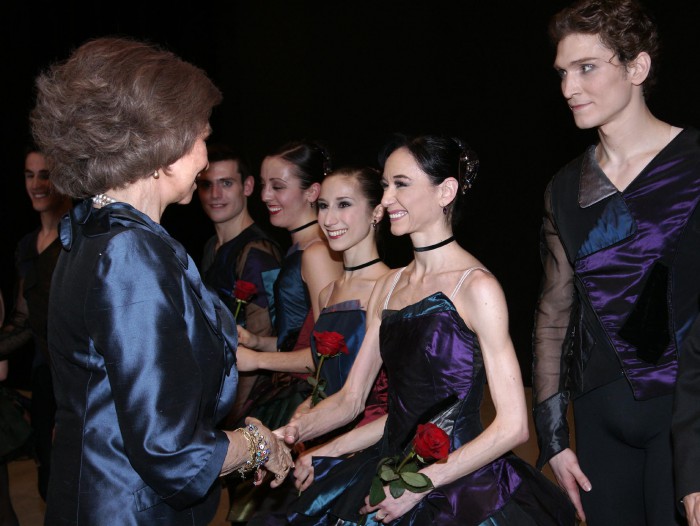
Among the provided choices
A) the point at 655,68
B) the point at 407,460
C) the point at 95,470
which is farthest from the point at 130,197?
the point at 655,68

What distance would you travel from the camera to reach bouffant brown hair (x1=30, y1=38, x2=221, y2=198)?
1859 millimetres

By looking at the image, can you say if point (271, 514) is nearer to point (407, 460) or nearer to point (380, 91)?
point (407, 460)

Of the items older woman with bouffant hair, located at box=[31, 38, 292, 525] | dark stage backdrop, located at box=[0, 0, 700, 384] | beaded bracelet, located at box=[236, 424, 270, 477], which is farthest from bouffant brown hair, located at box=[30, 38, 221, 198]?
dark stage backdrop, located at box=[0, 0, 700, 384]

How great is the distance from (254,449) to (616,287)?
1.03 meters

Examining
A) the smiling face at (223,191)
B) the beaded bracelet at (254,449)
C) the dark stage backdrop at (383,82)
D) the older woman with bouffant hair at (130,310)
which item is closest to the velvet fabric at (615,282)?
the beaded bracelet at (254,449)

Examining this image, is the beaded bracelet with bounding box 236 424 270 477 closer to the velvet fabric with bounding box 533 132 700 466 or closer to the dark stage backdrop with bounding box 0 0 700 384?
the velvet fabric with bounding box 533 132 700 466

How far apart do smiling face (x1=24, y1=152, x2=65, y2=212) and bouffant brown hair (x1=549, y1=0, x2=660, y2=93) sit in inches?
111

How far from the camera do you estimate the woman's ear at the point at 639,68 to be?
235cm

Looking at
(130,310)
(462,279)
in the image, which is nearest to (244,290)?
(462,279)

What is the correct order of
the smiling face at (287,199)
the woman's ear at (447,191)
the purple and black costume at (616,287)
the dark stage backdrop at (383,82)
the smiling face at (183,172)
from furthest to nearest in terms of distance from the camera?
the dark stage backdrop at (383,82) < the smiling face at (287,199) < the woman's ear at (447,191) < the purple and black costume at (616,287) < the smiling face at (183,172)

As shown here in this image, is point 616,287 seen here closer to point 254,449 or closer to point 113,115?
point 254,449

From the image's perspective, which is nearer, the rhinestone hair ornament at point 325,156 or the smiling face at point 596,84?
the smiling face at point 596,84

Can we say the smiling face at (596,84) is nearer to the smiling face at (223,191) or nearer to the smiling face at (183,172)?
the smiling face at (183,172)

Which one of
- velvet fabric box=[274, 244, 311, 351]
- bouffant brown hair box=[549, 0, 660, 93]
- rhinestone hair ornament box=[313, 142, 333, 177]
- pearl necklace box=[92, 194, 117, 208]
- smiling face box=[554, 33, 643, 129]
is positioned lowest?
velvet fabric box=[274, 244, 311, 351]
